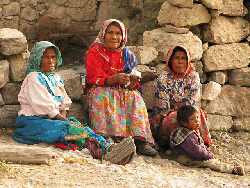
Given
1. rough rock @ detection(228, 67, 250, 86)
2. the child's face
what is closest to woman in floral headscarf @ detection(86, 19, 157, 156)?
the child's face

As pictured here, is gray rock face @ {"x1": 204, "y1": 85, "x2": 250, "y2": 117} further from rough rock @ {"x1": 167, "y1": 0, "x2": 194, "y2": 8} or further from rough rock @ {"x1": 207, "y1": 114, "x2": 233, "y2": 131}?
rough rock @ {"x1": 167, "y1": 0, "x2": 194, "y2": 8}

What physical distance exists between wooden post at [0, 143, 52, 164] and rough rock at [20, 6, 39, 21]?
4162 millimetres

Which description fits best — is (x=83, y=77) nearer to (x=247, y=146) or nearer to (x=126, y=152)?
(x=126, y=152)

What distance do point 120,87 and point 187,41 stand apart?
136 cm

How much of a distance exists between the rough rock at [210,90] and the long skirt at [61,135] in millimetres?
2192

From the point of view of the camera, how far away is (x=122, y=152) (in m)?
4.30

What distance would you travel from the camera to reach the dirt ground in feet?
11.3

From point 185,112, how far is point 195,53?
1374mm

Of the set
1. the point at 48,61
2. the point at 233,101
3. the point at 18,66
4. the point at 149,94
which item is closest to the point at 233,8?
the point at 233,101

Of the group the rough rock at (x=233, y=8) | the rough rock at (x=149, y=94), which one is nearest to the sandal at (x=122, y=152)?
the rough rock at (x=149, y=94)

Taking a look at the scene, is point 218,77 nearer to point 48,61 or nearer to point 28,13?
point 48,61

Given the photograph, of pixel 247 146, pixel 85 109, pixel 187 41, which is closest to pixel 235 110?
pixel 247 146

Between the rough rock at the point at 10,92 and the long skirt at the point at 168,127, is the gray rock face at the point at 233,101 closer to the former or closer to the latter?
the long skirt at the point at 168,127

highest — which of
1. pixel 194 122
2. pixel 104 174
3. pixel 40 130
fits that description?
pixel 194 122
